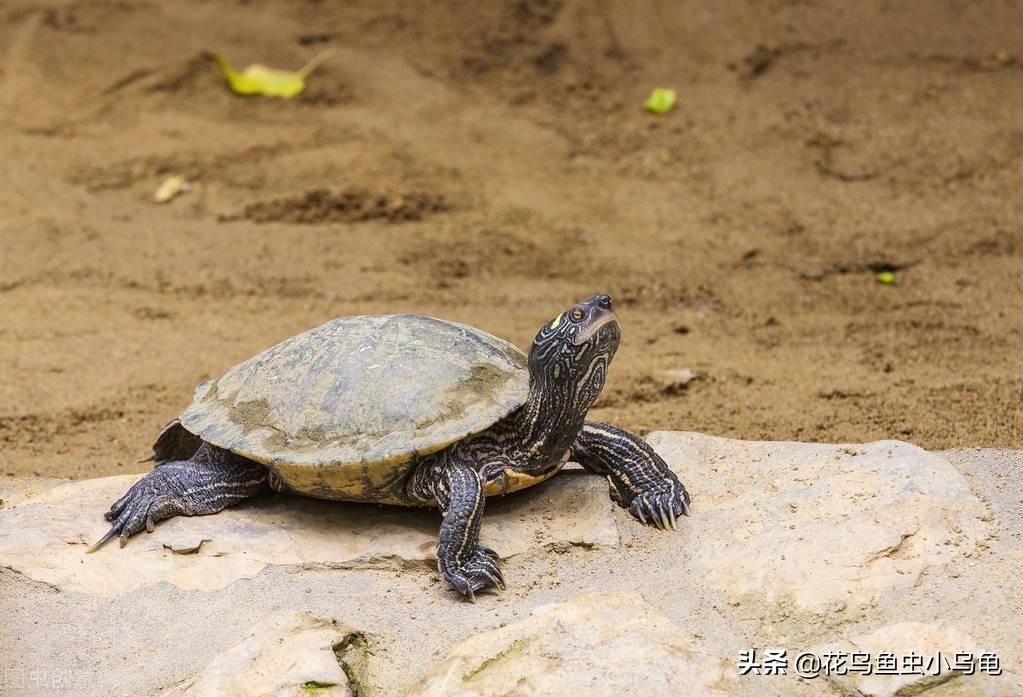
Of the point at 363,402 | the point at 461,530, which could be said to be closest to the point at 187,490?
the point at 363,402

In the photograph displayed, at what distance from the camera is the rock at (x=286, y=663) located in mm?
3445

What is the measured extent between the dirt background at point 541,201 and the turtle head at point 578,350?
1913mm

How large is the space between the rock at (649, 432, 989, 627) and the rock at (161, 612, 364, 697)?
4.18ft

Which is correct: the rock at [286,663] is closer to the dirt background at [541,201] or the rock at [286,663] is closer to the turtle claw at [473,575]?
the turtle claw at [473,575]

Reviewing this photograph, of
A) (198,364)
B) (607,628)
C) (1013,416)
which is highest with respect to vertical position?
(607,628)

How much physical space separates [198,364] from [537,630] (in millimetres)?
3888

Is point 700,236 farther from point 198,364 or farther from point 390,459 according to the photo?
point 390,459

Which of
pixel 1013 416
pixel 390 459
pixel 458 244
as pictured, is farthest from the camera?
pixel 458 244

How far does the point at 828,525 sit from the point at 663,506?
614 millimetres

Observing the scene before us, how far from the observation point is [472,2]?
12.0 meters

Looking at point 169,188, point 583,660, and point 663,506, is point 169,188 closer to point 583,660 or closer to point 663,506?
Answer: point 663,506

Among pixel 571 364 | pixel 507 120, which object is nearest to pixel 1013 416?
pixel 571 364

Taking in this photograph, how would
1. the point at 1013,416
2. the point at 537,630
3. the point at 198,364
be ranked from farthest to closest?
the point at 198,364 < the point at 1013,416 < the point at 537,630

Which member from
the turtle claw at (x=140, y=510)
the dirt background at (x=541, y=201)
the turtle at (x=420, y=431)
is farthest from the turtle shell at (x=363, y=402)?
the dirt background at (x=541, y=201)
